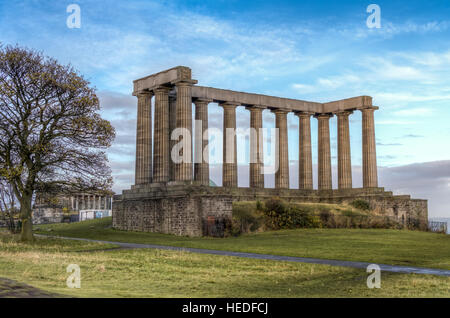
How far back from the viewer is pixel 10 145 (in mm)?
37438

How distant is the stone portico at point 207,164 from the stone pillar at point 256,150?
0.12 m

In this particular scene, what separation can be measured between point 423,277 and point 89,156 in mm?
26666

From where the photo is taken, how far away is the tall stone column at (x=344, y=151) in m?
69.2

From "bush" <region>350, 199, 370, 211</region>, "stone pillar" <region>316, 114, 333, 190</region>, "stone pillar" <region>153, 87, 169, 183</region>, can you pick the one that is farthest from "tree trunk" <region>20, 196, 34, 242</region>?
"stone pillar" <region>316, 114, 333, 190</region>

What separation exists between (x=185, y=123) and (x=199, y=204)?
1160cm

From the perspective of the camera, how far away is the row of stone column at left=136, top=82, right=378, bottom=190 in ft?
188

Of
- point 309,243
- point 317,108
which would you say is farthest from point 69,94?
point 317,108

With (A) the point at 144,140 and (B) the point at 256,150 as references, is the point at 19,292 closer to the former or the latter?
(A) the point at 144,140

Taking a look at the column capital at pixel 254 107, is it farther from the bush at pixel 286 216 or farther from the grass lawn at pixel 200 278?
the grass lawn at pixel 200 278

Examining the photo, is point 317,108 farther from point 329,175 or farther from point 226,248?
point 226,248

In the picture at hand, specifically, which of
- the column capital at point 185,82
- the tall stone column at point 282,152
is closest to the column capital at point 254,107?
the tall stone column at point 282,152

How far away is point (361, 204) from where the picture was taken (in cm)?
6225

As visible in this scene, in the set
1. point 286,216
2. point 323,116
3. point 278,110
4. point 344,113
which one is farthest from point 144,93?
point 344,113

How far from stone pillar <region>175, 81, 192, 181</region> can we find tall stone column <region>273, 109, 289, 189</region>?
14991 millimetres
